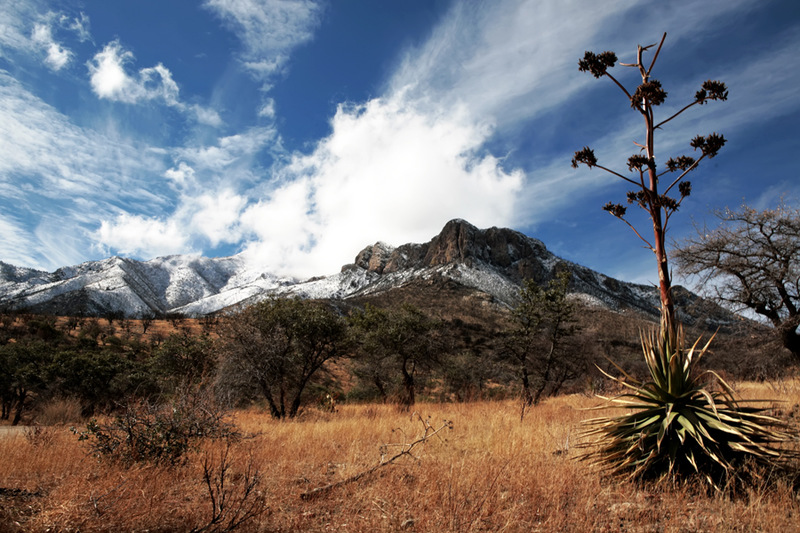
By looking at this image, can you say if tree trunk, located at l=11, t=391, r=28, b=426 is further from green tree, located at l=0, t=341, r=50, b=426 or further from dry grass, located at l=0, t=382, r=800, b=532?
dry grass, located at l=0, t=382, r=800, b=532

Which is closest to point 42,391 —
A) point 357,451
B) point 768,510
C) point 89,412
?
point 89,412

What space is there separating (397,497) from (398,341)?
15.7m

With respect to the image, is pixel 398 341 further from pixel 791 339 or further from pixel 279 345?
pixel 791 339

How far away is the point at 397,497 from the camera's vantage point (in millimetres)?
4254

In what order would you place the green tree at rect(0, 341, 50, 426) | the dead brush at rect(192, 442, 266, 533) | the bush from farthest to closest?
the green tree at rect(0, 341, 50, 426) < the bush < the dead brush at rect(192, 442, 266, 533)

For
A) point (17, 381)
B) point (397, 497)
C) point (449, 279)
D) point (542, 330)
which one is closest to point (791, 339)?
point (542, 330)

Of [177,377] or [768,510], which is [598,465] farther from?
[177,377]

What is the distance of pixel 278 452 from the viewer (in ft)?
22.3

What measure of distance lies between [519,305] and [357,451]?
52.4 ft

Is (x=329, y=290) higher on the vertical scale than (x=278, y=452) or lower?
higher

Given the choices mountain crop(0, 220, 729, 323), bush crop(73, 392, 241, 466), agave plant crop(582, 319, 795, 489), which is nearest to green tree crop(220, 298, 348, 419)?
bush crop(73, 392, 241, 466)

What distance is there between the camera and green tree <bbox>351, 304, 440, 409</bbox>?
19.8 meters

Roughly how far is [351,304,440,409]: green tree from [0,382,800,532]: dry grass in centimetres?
1312

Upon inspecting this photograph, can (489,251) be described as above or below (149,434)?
above
